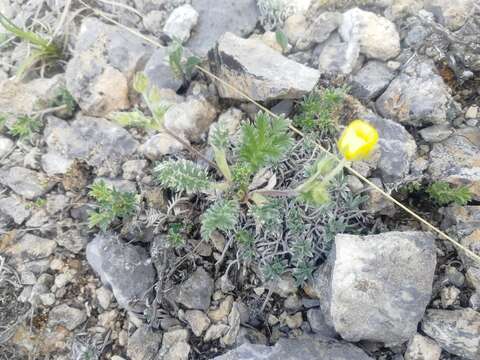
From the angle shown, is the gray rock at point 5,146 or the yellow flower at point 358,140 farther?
the gray rock at point 5,146

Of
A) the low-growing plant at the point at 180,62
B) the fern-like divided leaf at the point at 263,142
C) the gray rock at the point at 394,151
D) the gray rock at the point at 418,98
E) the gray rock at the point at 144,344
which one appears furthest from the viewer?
the low-growing plant at the point at 180,62

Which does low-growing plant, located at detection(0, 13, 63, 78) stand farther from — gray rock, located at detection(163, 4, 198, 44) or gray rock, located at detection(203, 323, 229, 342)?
gray rock, located at detection(203, 323, 229, 342)

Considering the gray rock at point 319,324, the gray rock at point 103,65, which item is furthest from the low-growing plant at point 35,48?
the gray rock at point 319,324

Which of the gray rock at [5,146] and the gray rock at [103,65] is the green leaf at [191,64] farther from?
the gray rock at [5,146]

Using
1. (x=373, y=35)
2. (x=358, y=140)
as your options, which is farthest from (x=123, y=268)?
(x=373, y=35)

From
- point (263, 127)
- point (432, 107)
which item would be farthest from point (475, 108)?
point (263, 127)

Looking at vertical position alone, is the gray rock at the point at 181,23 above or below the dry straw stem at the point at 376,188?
above

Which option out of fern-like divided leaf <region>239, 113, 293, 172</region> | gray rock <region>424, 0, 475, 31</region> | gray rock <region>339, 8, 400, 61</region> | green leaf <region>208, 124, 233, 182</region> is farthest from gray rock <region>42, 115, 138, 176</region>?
gray rock <region>424, 0, 475, 31</region>
